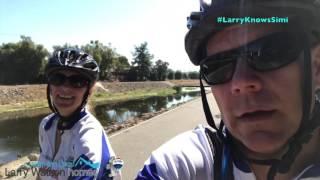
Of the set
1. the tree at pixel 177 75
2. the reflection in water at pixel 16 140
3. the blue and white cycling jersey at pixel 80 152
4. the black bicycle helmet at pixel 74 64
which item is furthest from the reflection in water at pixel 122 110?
the tree at pixel 177 75

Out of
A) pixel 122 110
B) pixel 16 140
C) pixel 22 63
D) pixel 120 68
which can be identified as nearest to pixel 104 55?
pixel 120 68

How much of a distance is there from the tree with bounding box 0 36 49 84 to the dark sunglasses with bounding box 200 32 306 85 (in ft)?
261

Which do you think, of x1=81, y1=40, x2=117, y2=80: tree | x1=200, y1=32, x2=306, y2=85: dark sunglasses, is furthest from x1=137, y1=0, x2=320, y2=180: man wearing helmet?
x1=81, y1=40, x2=117, y2=80: tree

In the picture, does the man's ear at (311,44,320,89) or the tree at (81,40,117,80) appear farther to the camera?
the tree at (81,40,117,80)

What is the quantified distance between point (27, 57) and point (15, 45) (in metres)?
4.59

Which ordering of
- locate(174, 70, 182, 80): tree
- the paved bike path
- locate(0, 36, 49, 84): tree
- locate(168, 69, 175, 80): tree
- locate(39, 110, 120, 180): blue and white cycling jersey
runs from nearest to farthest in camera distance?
locate(39, 110, 120, 180): blue and white cycling jersey < the paved bike path < locate(0, 36, 49, 84): tree < locate(168, 69, 175, 80): tree < locate(174, 70, 182, 80): tree

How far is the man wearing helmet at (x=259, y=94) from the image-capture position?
Answer: 154 cm

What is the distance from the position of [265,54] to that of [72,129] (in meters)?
1.99

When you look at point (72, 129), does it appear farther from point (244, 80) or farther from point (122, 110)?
point (122, 110)

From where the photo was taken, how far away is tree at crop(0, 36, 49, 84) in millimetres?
78188

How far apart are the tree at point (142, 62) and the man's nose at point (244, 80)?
378ft

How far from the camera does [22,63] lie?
78750 millimetres

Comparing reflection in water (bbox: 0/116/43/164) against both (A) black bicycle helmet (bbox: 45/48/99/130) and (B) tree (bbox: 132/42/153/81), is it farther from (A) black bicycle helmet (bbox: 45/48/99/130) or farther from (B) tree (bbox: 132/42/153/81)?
(B) tree (bbox: 132/42/153/81)

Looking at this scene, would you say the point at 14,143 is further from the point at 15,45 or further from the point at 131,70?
the point at 131,70
